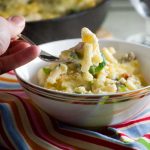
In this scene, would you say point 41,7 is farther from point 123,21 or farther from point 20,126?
point 20,126

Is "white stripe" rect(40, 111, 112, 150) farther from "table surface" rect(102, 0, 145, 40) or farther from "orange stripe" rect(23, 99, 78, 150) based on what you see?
"table surface" rect(102, 0, 145, 40)

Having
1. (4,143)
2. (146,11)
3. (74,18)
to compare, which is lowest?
(4,143)

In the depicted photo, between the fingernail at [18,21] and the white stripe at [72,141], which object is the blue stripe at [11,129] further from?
the fingernail at [18,21]

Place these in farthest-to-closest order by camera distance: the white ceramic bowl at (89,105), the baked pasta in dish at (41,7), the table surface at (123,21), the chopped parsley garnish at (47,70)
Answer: the table surface at (123,21), the baked pasta in dish at (41,7), the chopped parsley garnish at (47,70), the white ceramic bowl at (89,105)

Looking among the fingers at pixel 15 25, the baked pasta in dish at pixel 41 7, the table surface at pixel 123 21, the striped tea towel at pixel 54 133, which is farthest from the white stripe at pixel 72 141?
the table surface at pixel 123 21

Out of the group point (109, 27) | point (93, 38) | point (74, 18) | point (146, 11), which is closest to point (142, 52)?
point (93, 38)

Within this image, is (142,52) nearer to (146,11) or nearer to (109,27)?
(146,11)

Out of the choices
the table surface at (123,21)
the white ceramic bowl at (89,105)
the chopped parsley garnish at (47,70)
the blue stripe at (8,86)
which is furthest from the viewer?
the table surface at (123,21)
